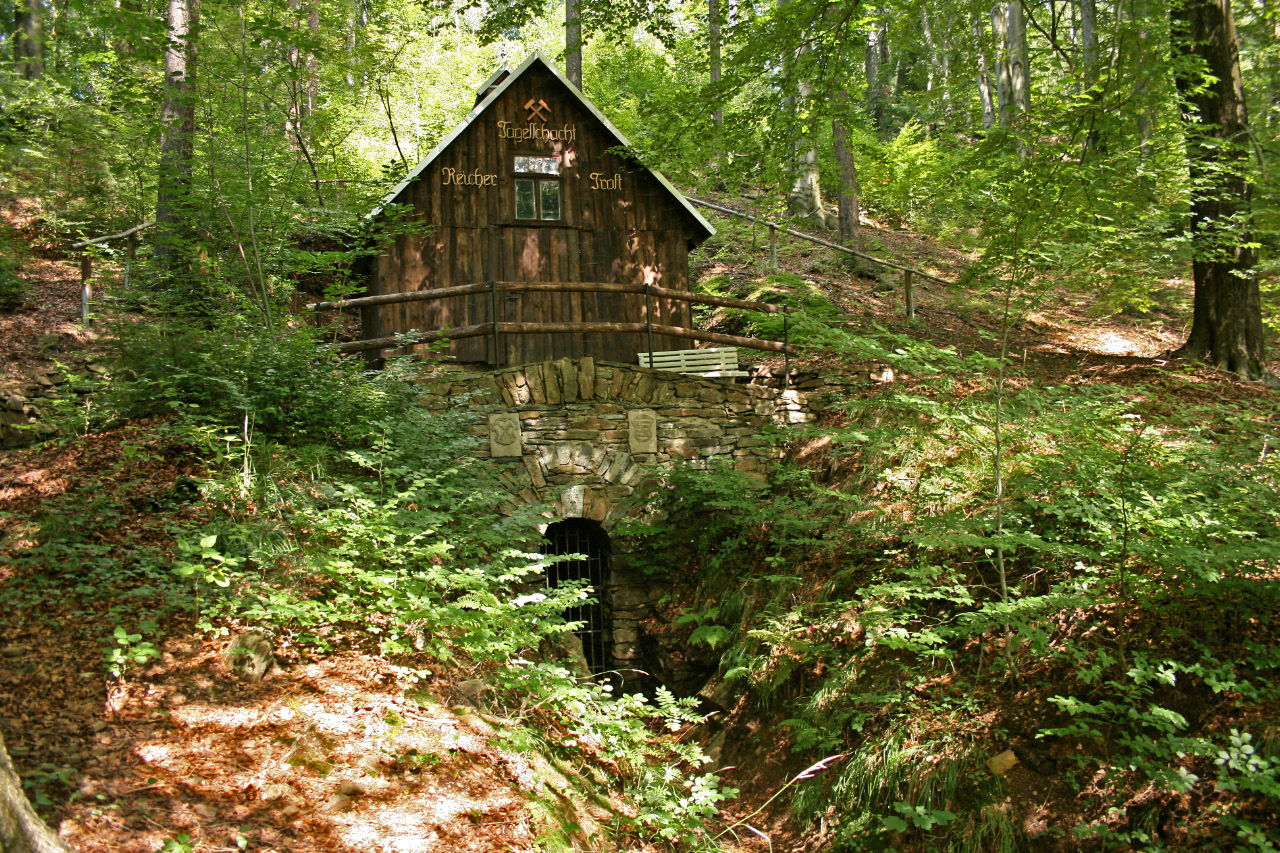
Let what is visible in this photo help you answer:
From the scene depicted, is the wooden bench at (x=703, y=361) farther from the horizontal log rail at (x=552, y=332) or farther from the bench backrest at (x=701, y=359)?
the horizontal log rail at (x=552, y=332)

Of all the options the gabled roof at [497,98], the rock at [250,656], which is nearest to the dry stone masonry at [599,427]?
the gabled roof at [497,98]

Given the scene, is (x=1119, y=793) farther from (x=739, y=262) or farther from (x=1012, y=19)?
(x=1012, y=19)

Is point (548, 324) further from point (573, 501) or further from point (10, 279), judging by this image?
point (10, 279)

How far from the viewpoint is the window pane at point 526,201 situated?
11477 millimetres

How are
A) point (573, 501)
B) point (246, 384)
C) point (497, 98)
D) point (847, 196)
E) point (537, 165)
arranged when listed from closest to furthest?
A: point (246, 384) → point (573, 501) → point (497, 98) → point (537, 165) → point (847, 196)

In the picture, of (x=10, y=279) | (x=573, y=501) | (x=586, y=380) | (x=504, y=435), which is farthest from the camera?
(x=10, y=279)

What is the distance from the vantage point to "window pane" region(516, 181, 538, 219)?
11.5 meters

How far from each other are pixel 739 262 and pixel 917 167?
7036mm

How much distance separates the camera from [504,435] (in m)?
8.59

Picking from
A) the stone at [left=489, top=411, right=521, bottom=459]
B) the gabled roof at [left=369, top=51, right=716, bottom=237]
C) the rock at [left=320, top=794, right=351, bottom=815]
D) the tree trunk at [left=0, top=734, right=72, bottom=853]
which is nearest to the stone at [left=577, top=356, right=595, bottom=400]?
the stone at [left=489, top=411, right=521, bottom=459]

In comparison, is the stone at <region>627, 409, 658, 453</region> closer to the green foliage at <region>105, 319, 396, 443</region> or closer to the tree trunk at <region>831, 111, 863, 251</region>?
the green foliage at <region>105, 319, 396, 443</region>

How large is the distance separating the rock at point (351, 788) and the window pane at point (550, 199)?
9.10 metres

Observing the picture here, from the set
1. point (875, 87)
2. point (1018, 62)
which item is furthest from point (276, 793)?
point (875, 87)

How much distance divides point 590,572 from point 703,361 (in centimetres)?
293
